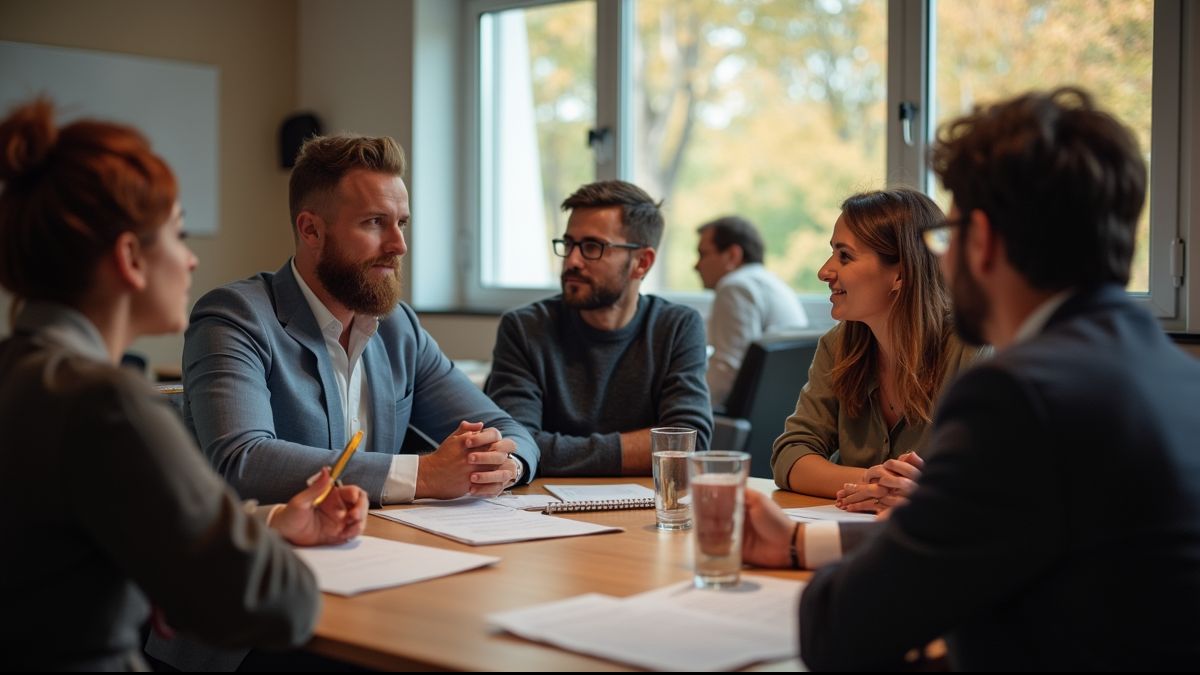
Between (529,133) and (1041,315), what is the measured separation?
15.7 feet

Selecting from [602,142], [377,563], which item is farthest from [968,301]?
[602,142]

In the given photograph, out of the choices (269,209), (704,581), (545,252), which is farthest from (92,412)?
(269,209)

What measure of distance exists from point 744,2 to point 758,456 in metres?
2.39

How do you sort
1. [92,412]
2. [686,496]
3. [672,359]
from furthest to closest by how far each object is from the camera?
[672,359] → [686,496] → [92,412]

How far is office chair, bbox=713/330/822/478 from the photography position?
12.8 ft

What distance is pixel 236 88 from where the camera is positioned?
19.6 feet

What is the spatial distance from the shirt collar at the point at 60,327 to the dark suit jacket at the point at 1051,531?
31.6 inches

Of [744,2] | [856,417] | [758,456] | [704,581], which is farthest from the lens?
[744,2]

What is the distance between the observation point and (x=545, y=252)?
582 centimetres

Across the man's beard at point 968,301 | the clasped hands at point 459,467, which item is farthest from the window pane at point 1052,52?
the man's beard at point 968,301

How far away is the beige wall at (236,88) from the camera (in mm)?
5621

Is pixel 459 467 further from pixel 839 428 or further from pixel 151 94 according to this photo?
pixel 151 94

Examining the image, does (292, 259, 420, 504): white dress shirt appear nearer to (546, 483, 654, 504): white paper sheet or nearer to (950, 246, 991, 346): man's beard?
(546, 483, 654, 504): white paper sheet

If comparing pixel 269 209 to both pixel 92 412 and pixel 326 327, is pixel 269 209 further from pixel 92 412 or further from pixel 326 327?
pixel 92 412
